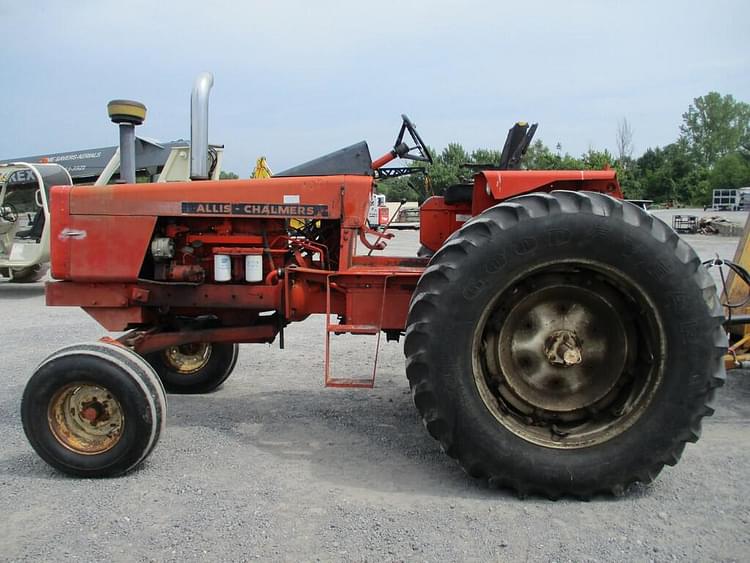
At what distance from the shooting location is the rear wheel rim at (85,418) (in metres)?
3.62

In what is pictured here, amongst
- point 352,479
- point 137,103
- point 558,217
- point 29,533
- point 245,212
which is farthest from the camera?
point 137,103

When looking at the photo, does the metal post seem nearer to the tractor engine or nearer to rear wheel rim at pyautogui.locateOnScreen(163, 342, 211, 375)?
the tractor engine

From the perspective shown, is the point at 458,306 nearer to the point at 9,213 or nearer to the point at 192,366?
the point at 192,366

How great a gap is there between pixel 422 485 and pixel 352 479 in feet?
1.28

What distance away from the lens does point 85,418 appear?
3.67m

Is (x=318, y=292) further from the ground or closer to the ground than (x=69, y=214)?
closer to the ground

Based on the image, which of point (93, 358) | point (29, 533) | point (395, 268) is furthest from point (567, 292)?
point (29, 533)

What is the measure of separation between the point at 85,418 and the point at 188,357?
1.62m

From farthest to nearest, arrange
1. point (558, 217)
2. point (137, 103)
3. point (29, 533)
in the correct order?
point (137, 103), point (558, 217), point (29, 533)

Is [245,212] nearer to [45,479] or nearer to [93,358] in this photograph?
[93,358]

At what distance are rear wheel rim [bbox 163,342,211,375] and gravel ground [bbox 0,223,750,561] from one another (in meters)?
0.51

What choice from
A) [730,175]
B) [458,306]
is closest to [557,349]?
[458,306]

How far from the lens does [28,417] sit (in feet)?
11.8

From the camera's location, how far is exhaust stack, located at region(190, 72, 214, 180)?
4.23 m
